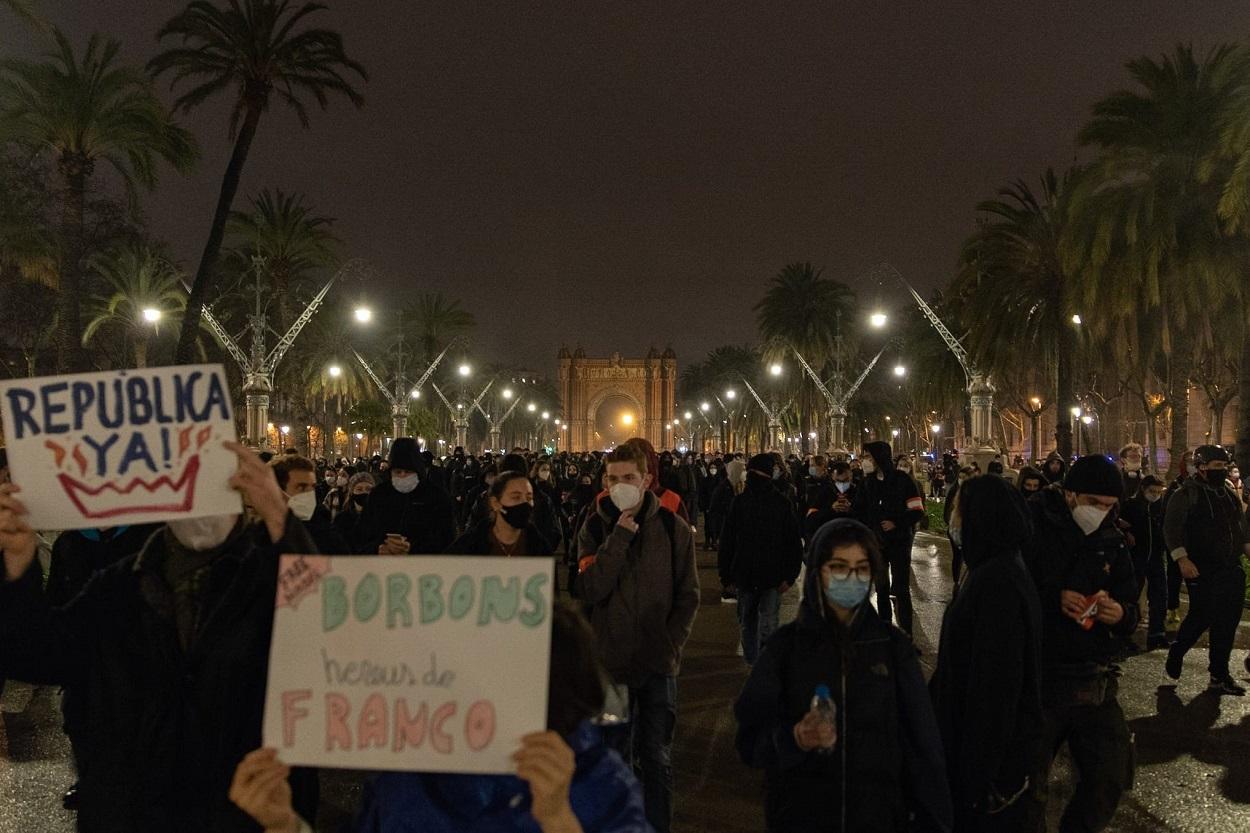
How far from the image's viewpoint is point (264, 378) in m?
28.3

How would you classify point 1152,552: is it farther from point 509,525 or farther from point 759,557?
point 509,525

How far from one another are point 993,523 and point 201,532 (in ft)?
9.22

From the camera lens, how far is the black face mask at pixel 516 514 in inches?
244

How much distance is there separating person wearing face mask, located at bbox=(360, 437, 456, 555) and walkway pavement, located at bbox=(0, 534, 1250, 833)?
184cm

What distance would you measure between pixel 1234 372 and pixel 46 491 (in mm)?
40331

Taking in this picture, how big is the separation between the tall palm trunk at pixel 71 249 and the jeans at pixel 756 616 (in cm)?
1908

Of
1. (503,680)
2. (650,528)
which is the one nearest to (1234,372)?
(650,528)

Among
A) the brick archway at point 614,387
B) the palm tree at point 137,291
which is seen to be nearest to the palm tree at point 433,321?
the palm tree at point 137,291

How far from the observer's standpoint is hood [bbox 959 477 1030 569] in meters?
4.18

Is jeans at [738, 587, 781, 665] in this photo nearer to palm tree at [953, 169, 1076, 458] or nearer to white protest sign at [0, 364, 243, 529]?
white protest sign at [0, 364, 243, 529]

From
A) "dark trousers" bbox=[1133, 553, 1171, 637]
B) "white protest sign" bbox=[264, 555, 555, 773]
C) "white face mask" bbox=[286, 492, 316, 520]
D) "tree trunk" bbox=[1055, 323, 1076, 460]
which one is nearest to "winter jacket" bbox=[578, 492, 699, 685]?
"white face mask" bbox=[286, 492, 316, 520]

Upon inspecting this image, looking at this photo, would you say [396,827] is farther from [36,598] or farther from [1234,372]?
[1234,372]

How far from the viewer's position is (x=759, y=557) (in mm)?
8656

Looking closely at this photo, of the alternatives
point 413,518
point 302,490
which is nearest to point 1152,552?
point 413,518
